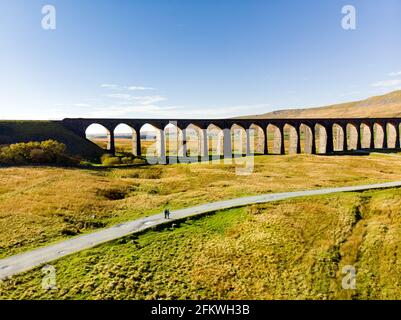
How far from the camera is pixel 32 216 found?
1178 inches

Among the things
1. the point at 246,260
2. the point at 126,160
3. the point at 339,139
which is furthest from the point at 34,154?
the point at 339,139

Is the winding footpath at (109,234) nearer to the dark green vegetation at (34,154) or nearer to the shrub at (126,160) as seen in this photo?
the shrub at (126,160)

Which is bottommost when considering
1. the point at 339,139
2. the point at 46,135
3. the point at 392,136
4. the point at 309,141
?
the point at 309,141

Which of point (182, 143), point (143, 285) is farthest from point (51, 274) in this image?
point (182, 143)

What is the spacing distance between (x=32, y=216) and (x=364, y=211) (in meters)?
32.9


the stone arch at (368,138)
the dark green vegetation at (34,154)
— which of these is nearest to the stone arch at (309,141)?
the stone arch at (368,138)

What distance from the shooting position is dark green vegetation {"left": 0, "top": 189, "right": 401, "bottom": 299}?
2020cm

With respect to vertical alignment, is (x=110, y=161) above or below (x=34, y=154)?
below

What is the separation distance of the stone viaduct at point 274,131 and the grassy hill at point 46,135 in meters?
2.49

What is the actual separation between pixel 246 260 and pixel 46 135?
204 feet

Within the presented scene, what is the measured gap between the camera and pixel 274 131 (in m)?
90.9

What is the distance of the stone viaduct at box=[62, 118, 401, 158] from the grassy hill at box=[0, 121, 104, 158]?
8.18ft

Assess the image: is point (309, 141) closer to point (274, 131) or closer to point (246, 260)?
point (274, 131)

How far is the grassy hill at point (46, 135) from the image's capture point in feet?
228
